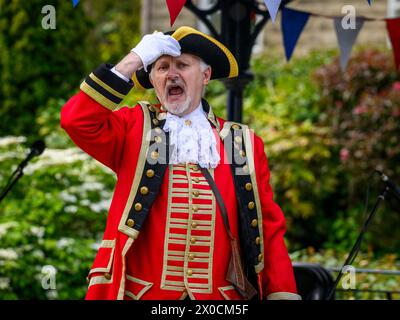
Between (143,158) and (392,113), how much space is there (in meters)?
4.90

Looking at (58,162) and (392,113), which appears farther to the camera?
(392,113)

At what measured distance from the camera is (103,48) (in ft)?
45.2

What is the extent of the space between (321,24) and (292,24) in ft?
18.4

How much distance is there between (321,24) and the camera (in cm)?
1041

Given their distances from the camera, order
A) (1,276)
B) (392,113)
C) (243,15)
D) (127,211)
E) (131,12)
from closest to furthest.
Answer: (127,211) < (243,15) < (1,276) < (392,113) < (131,12)

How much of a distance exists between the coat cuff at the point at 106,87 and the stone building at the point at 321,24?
687cm

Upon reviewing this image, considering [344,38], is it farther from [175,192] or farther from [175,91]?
[175,192]

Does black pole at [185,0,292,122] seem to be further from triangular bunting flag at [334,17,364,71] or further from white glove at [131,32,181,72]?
white glove at [131,32,181,72]

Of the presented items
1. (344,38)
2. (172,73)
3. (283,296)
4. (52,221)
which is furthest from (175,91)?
(52,221)

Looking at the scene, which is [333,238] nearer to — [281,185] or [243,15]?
[281,185]

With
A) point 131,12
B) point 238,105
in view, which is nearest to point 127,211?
point 238,105

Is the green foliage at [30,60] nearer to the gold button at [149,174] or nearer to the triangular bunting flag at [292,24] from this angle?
the triangular bunting flag at [292,24]

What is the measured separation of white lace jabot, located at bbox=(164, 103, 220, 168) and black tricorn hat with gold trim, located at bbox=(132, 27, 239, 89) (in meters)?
0.22

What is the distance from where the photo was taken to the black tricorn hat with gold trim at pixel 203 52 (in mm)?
3377
